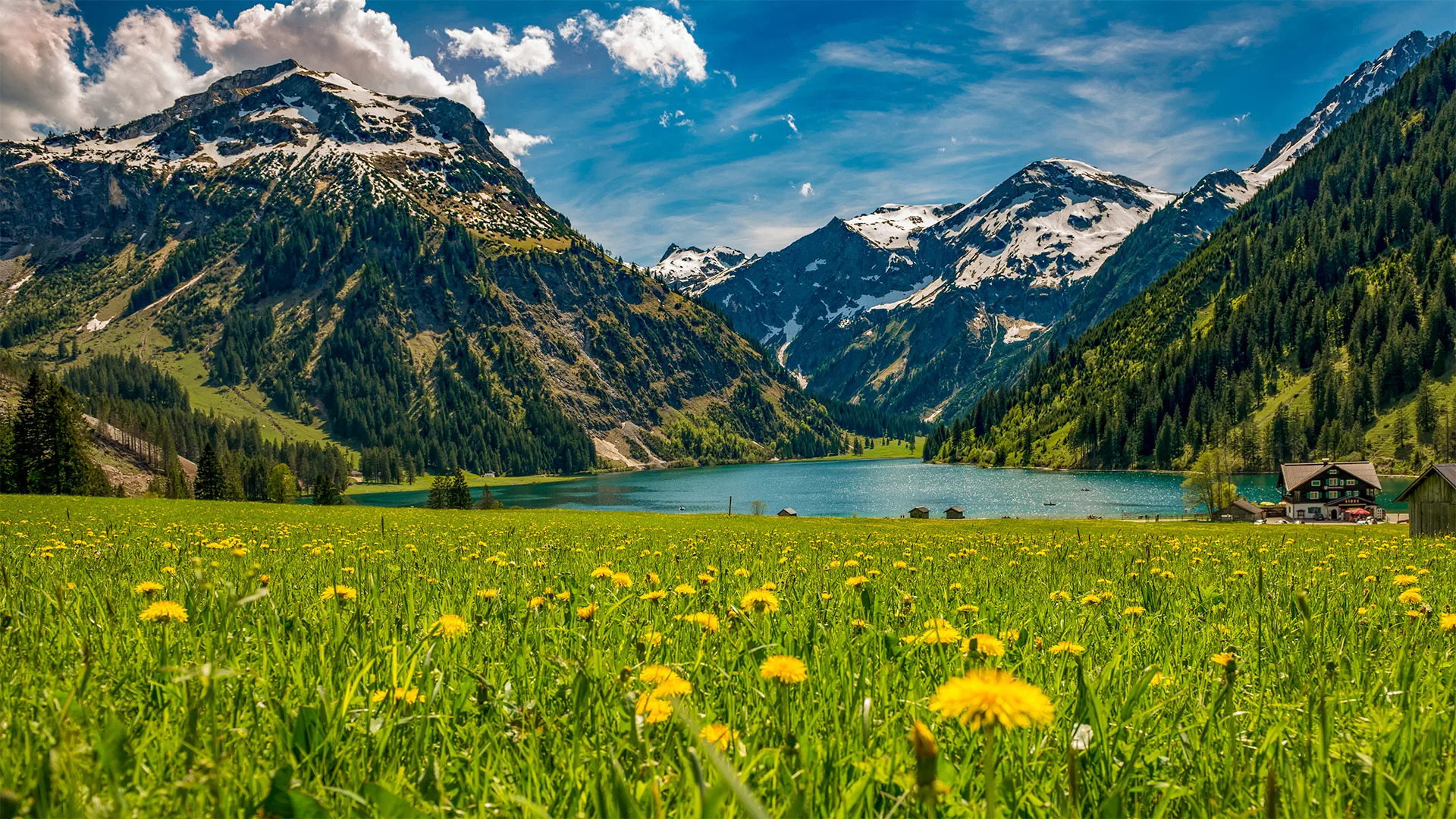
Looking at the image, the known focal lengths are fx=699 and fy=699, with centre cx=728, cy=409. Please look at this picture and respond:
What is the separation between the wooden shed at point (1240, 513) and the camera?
7731 centimetres

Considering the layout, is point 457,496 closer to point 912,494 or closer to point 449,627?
point 912,494

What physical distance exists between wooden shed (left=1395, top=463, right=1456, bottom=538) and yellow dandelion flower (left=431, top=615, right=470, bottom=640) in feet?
96.2

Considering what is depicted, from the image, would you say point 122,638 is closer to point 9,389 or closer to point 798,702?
point 798,702

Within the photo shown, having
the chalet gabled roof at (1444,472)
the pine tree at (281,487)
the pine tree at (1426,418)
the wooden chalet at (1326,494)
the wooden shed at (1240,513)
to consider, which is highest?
the pine tree at (1426,418)

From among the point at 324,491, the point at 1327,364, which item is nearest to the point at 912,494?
the point at 324,491

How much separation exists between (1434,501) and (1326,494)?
80.4 meters

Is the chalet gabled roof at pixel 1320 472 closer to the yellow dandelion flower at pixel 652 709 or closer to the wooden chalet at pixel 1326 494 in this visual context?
the wooden chalet at pixel 1326 494

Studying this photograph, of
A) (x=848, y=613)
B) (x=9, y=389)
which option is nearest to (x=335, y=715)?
(x=848, y=613)

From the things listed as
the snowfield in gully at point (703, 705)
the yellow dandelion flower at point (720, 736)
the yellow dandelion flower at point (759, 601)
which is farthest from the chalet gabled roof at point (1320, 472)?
the yellow dandelion flower at point (720, 736)

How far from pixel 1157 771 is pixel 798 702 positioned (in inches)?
44.3

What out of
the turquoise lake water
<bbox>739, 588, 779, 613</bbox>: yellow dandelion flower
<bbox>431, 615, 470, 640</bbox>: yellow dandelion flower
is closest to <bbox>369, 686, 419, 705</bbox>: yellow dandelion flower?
<bbox>431, 615, 470, 640</bbox>: yellow dandelion flower

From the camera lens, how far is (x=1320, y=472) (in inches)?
3356

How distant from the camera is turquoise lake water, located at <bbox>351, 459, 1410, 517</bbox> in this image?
4099 inches

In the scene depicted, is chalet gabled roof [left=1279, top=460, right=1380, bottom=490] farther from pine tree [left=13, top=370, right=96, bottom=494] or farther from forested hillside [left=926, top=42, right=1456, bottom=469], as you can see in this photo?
pine tree [left=13, top=370, right=96, bottom=494]
